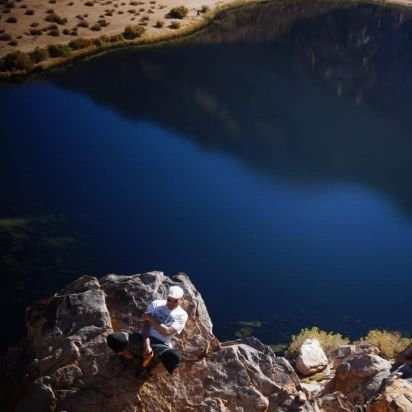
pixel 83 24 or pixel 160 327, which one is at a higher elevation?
pixel 83 24

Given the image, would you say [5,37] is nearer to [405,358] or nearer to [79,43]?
[79,43]

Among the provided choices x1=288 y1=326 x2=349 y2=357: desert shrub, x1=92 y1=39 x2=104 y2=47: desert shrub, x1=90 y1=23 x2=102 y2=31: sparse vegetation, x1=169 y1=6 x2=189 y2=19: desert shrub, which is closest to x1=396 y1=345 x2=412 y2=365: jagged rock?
x1=288 y1=326 x2=349 y2=357: desert shrub

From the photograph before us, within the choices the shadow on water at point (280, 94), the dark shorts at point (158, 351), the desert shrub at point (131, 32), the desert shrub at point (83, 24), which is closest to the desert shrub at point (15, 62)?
the shadow on water at point (280, 94)

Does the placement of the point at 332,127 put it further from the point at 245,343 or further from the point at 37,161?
the point at 245,343

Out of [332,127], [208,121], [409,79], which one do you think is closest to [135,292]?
[208,121]

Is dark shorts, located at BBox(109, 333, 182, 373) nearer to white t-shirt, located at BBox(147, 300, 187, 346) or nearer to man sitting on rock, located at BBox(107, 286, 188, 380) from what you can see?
man sitting on rock, located at BBox(107, 286, 188, 380)

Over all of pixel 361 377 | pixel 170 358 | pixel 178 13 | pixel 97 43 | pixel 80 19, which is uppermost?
pixel 80 19

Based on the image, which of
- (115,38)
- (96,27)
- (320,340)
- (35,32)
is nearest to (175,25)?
(115,38)
